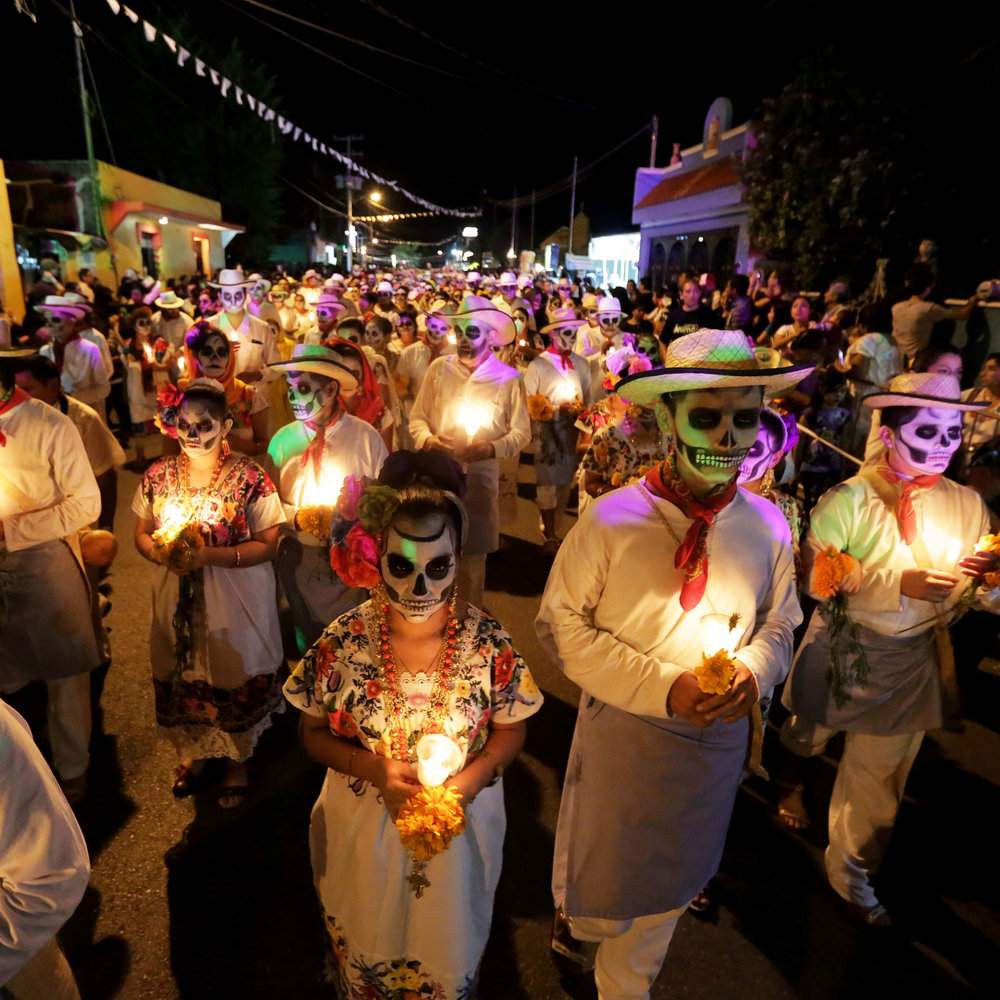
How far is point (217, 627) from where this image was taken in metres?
3.79

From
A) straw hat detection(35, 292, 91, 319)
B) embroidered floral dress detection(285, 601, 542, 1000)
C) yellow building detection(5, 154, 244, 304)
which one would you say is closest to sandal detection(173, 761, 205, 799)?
embroidered floral dress detection(285, 601, 542, 1000)

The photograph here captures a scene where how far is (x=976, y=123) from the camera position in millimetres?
11641

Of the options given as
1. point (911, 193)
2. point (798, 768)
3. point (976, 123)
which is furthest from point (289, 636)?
point (976, 123)

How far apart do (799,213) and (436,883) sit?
1483 centimetres

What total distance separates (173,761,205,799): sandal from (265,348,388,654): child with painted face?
953mm

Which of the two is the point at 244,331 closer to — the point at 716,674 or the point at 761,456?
the point at 761,456

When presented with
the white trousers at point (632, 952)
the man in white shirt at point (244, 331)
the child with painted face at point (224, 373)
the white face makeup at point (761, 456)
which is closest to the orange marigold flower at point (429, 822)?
the white trousers at point (632, 952)

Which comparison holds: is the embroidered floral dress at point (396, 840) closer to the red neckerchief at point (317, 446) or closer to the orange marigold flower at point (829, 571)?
the orange marigold flower at point (829, 571)

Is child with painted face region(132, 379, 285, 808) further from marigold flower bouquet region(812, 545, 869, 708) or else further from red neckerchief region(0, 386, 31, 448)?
marigold flower bouquet region(812, 545, 869, 708)

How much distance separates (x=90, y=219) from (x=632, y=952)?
90.8ft

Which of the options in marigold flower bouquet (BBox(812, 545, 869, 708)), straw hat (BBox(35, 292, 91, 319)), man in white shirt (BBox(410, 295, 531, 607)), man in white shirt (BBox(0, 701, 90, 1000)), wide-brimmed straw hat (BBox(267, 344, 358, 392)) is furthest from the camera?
straw hat (BBox(35, 292, 91, 319))

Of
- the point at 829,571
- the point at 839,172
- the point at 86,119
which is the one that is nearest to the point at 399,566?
the point at 829,571

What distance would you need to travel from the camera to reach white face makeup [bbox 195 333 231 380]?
228 inches

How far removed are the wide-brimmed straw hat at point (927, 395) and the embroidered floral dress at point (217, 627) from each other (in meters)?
2.94
